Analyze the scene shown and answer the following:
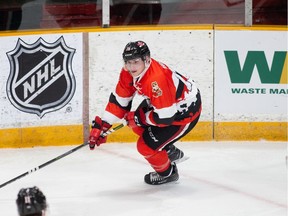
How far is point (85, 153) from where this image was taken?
5.14 metres

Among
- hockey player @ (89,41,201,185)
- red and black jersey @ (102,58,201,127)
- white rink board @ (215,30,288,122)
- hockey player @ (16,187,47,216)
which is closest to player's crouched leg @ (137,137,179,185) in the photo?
hockey player @ (89,41,201,185)

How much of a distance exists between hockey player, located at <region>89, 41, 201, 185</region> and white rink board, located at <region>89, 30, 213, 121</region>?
1.05 m

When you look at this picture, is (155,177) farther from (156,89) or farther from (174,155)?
(156,89)

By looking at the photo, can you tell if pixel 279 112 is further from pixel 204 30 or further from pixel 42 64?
pixel 42 64

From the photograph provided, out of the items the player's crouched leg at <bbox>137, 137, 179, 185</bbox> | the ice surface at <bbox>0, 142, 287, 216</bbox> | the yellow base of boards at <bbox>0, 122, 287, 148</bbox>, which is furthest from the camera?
the yellow base of boards at <bbox>0, 122, 287, 148</bbox>

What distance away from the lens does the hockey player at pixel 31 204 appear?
6.46 feet

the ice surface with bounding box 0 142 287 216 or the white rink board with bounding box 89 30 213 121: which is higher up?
the white rink board with bounding box 89 30 213 121

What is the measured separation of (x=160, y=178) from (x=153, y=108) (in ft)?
1.75

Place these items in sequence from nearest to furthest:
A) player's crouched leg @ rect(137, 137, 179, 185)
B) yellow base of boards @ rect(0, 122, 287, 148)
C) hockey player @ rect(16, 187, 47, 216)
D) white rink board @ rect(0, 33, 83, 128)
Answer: hockey player @ rect(16, 187, 47, 216) → player's crouched leg @ rect(137, 137, 179, 185) → white rink board @ rect(0, 33, 83, 128) → yellow base of boards @ rect(0, 122, 287, 148)

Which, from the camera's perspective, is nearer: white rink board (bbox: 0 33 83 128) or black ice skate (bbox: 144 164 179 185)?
black ice skate (bbox: 144 164 179 185)

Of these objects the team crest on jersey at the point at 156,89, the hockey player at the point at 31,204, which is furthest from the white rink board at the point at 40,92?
the hockey player at the point at 31,204

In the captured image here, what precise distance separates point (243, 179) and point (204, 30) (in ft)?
4.34

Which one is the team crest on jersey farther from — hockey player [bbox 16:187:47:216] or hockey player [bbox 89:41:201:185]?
hockey player [bbox 16:187:47:216]

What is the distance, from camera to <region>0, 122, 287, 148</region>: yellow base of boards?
5.19 metres
